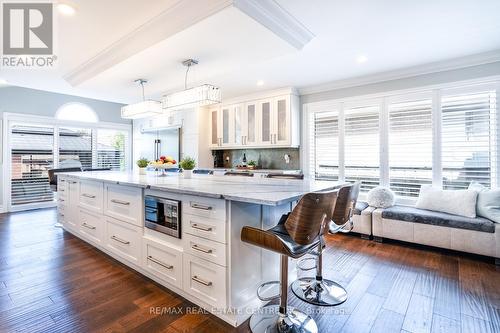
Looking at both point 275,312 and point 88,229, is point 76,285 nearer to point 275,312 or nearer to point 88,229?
point 88,229

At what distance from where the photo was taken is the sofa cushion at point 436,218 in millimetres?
2857

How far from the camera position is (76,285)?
2.32 meters

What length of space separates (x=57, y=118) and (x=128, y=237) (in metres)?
4.75

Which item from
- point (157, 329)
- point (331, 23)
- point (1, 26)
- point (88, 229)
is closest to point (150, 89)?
point (1, 26)

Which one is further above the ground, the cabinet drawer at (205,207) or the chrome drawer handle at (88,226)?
the cabinet drawer at (205,207)

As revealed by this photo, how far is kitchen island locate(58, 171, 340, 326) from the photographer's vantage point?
178 cm

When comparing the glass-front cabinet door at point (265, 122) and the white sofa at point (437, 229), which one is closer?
the white sofa at point (437, 229)

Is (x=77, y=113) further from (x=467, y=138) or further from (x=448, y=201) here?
(x=467, y=138)

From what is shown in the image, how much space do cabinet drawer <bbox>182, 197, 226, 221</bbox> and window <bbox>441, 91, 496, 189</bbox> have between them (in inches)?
136

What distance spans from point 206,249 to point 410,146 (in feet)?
11.5

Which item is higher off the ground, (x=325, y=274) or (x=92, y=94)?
(x=92, y=94)

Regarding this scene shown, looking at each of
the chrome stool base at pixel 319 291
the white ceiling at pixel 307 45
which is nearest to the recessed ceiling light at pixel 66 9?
the white ceiling at pixel 307 45

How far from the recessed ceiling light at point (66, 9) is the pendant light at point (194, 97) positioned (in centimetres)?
115

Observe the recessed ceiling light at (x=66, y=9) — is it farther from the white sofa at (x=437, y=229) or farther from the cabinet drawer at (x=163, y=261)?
the white sofa at (x=437, y=229)
